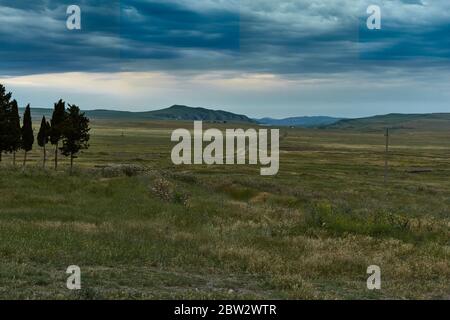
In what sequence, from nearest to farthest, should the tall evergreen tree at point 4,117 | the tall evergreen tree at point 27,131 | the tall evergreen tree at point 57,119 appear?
1. the tall evergreen tree at point 4,117
2. the tall evergreen tree at point 57,119
3. the tall evergreen tree at point 27,131

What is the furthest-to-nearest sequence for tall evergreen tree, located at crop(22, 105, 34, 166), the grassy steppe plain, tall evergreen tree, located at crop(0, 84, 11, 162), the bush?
tall evergreen tree, located at crop(22, 105, 34, 166) < tall evergreen tree, located at crop(0, 84, 11, 162) < the bush < the grassy steppe plain

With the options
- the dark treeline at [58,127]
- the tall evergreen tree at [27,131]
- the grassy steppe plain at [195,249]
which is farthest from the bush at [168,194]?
the tall evergreen tree at [27,131]

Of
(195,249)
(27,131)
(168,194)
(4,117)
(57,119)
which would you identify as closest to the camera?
(195,249)

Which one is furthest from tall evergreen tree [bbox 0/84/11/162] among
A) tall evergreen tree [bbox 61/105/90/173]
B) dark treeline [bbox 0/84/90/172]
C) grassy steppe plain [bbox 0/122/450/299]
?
grassy steppe plain [bbox 0/122/450/299]

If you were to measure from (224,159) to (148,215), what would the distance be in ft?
276

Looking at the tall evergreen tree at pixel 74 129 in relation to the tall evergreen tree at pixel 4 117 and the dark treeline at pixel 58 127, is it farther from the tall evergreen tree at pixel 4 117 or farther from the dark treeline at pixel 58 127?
the tall evergreen tree at pixel 4 117

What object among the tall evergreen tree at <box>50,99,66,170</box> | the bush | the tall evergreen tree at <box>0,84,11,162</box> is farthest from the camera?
the tall evergreen tree at <box>50,99,66,170</box>

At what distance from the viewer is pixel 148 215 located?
2547cm

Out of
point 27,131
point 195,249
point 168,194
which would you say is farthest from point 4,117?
point 195,249

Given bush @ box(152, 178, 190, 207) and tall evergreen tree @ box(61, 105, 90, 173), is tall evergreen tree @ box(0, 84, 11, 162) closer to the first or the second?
tall evergreen tree @ box(61, 105, 90, 173)

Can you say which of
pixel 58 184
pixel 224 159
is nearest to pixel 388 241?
pixel 58 184

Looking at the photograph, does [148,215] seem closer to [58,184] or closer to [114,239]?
[114,239]

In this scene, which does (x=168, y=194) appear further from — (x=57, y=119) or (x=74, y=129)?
(x=57, y=119)

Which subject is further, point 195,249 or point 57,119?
point 57,119
